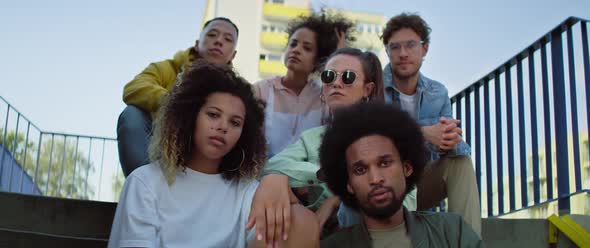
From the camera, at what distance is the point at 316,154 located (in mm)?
2986

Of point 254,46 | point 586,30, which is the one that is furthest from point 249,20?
point 586,30

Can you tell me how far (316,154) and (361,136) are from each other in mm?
444

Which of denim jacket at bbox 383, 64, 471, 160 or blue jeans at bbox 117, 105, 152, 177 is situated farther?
denim jacket at bbox 383, 64, 471, 160

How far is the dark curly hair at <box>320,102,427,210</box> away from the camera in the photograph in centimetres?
262

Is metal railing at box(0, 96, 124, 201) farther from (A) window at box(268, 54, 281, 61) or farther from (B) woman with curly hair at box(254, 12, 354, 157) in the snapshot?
(A) window at box(268, 54, 281, 61)

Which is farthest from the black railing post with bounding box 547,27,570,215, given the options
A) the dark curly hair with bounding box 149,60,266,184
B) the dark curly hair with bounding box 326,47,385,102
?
the dark curly hair with bounding box 149,60,266,184

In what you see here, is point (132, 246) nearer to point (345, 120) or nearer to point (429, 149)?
point (345, 120)

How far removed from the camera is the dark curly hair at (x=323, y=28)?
413cm

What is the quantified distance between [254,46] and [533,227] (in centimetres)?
3500

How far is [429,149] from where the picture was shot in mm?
2900

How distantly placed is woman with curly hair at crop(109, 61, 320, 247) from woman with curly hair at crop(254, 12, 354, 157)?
0.63m

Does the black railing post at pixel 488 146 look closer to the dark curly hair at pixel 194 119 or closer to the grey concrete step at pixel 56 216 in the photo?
the dark curly hair at pixel 194 119

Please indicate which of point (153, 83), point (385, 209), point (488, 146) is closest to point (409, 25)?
point (488, 146)

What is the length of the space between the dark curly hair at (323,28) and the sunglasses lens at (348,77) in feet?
2.73
